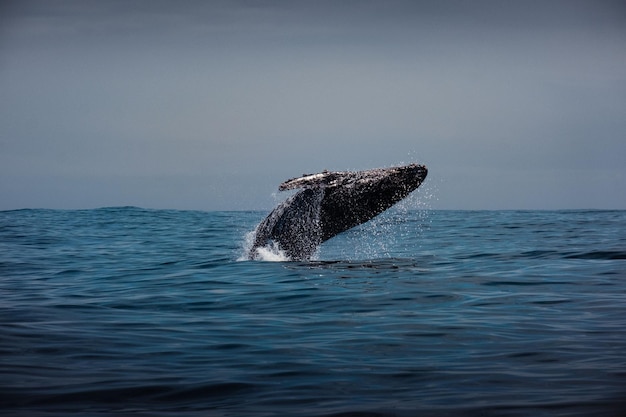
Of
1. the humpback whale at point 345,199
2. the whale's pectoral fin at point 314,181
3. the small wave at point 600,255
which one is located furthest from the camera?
the small wave at point 600,255

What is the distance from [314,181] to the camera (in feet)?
50.4

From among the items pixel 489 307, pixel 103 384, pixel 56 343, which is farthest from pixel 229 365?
pixel 489 307

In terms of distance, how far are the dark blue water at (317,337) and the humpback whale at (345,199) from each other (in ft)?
3.48

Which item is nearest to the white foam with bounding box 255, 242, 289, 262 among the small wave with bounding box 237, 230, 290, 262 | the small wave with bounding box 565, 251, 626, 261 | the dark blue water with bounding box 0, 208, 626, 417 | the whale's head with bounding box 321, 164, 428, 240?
the small wave with bounding box 237, 230, 290, 262

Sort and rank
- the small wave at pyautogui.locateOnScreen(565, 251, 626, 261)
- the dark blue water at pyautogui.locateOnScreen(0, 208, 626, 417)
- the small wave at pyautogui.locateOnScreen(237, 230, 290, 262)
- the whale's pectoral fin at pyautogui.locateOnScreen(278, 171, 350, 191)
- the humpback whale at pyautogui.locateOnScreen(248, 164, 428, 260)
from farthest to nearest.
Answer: the small wave at pyautogui.locateOnScreen(565, 251, 626, 261), the small wave at pyautogui.locateOnScreen(237, 230, 290, 262), the humpback whale at pyautogui.locateOnScreen(248, 164, 428, 260), the whale's pectoral fin at pyautogui.locateOnScreen(278, 171, 350, 191), the dark blue water at pyautogui.locateOnScreen(0, 208, 626, 417)

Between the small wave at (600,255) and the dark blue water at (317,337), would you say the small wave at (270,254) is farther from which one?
the small wave at (600,255)

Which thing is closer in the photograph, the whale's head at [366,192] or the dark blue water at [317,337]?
the dark blue water at [317,337]

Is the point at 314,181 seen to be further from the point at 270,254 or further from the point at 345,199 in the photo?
the point at 270,254

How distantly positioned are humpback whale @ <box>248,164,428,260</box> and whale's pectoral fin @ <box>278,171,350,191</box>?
0.02 meters

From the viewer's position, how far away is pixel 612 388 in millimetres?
7160

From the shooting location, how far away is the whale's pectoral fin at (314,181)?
1505 cm

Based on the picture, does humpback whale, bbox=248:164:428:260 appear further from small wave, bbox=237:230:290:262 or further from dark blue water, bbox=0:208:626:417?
small wave, bbox=237:230:290:262

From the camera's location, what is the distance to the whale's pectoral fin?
15.0 meters

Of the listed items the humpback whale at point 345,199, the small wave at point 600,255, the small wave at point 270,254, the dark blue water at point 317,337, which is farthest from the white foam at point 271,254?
the small wave at point 600,255
